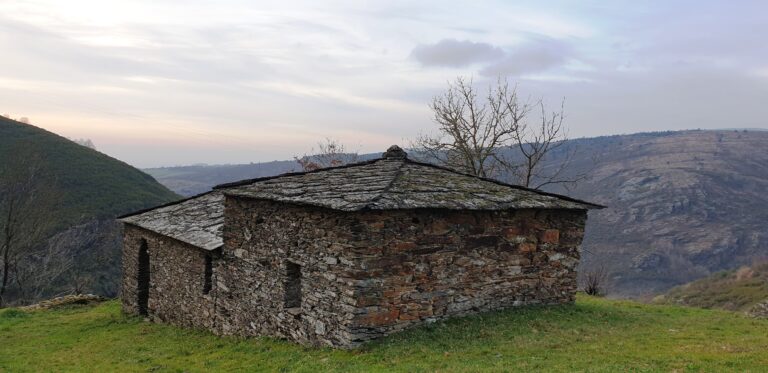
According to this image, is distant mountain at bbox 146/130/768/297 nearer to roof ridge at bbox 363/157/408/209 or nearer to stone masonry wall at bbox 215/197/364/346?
roof ridge at bbox 363/157/408/209

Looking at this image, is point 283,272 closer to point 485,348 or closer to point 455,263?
point 455,263

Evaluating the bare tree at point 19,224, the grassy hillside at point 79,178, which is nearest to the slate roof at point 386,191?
the bare tree at point 19,224

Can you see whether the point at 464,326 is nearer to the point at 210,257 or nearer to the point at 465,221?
the point at 465,221

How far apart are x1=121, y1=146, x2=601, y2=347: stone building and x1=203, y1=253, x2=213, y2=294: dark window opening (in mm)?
35

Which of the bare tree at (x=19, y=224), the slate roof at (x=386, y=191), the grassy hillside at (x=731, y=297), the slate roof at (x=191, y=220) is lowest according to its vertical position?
the grassy hillside at (x=731, y=297)

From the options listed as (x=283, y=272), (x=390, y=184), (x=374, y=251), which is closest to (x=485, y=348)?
(x=374, y=251)

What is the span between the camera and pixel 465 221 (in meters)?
10.3

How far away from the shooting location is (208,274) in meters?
14.0

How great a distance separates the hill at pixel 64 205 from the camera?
34250 mm

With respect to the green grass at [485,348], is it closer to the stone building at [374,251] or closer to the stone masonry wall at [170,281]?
the stone building at [374,251]

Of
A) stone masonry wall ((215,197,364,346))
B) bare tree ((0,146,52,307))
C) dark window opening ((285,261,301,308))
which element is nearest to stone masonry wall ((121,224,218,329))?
stone masonry wall ((215,197,364,346))

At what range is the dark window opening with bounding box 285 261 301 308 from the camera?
1084 centimetres

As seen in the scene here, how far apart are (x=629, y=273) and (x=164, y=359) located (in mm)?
84209

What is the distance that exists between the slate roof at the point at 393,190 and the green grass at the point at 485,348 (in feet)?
7.52
